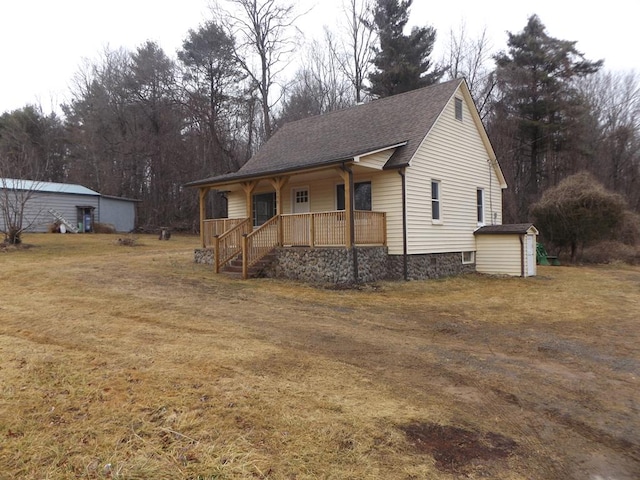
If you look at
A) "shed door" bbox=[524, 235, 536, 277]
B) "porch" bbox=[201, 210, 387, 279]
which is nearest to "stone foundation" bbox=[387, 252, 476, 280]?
"porch" bbox=[201, 210, 387, 279]

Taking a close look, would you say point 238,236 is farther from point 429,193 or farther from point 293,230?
point 429,193

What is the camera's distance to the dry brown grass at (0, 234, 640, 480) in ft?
9.66

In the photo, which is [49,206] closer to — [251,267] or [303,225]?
[251,267]

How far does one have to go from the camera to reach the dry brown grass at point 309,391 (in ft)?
9.66

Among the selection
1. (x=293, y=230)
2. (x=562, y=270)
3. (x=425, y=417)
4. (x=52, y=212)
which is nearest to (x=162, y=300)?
(x=293, y=230)

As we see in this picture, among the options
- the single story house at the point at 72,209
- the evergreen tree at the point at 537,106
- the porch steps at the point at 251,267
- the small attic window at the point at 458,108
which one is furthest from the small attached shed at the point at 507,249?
the single story house at the point at 72,209

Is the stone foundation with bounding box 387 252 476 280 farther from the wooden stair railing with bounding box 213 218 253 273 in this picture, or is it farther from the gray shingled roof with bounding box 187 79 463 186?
the wooden stair railing with bounding box 213 218 253 273

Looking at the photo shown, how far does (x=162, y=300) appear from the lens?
347 inches

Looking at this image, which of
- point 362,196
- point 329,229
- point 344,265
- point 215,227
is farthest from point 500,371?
point 215,227

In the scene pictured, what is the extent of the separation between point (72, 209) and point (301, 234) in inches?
800

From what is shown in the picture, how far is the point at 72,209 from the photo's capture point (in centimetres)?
2661

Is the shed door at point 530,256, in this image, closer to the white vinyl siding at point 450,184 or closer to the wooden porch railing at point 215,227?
the white vinyl siding at point 450,184

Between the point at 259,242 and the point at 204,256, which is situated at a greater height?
the point at 259,242

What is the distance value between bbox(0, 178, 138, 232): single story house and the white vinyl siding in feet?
66.5
